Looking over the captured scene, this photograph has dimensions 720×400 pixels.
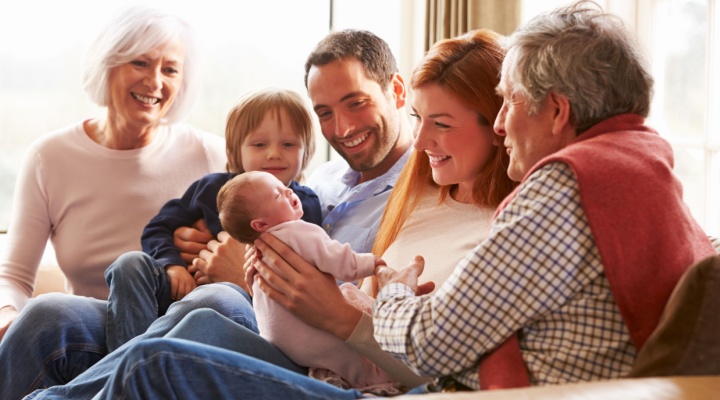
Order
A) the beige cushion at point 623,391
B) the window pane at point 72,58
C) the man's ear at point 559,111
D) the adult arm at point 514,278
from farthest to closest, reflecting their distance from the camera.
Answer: the window pane at point 72,58, the man's ear at point 559,111, the adult arm at point 514,278, the beige cushion at point 623,391

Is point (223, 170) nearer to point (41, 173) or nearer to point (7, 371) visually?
point (41, 173)

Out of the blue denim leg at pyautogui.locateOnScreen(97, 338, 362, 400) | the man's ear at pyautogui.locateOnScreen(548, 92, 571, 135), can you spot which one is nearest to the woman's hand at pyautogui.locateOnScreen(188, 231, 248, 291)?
the blue denim leg at pyautogui.locateOnScreen(97, 338, 362, 400)

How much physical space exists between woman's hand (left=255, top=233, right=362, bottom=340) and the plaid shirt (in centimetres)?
43

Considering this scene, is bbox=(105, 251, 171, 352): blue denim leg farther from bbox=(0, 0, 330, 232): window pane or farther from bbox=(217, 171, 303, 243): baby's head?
bbox=(0, 0, 330, 232): window pane

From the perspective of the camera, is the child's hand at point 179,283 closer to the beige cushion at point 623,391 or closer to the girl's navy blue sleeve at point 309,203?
the girl's navy blue sleeve at point 309,203

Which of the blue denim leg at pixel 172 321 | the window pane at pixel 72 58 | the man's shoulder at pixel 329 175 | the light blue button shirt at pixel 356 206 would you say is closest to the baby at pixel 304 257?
the blue denim leg at pixel 172 321

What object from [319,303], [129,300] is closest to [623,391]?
[319,303]

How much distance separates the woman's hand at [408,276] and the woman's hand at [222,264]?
70 centimetres

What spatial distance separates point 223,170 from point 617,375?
1828mm

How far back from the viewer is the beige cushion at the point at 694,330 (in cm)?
134

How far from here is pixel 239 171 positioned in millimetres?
2701

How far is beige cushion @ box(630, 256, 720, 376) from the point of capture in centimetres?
134

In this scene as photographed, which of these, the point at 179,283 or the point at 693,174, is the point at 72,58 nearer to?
the point at 179,283

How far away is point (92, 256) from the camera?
9.32 ft
